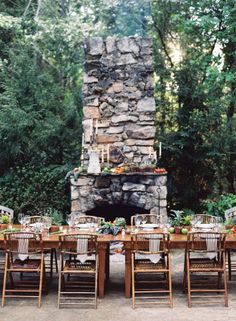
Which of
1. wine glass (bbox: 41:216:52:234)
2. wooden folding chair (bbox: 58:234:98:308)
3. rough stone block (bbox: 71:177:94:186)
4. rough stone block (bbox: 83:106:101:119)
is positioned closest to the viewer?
wooden folding chair (bbox: 58:234:98:308)

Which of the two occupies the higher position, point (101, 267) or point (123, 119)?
point (123, 119)

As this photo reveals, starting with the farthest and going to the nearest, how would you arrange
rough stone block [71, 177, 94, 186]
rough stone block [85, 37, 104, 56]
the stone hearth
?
rough stone block [85, 37, 104, 56] → rough stone block [71, 177, 94, 186] → the stone hearth

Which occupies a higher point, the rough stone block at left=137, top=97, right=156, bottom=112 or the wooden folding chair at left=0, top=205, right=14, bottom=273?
the rough stone block at left=137, top=97, right=156, bottom=112

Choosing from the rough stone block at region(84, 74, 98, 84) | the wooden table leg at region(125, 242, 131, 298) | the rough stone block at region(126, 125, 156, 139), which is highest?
the rough stone block at region(84, 74, 98, 84)

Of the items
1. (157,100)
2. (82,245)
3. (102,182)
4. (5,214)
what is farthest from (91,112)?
(82,245)

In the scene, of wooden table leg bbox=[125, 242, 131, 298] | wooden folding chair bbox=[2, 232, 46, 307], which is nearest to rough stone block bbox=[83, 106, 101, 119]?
wooden folding chair bbox=[2, 232, 46, 307]

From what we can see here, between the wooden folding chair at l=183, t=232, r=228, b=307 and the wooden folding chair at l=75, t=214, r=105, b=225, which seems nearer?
the wooden folding chair at l=183, t=232, r=228, b=307

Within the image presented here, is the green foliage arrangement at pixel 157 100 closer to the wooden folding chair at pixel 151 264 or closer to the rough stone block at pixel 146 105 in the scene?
the rough stone block at pixel 146 105

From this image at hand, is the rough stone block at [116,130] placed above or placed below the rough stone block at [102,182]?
above

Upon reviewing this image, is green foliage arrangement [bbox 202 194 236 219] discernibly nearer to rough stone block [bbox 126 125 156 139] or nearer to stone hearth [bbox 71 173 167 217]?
stone hearth [bbox 71 173 167 217]

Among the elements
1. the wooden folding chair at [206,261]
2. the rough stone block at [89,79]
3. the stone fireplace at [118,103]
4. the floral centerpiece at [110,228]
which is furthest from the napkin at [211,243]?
the rough stone block at [89,79]

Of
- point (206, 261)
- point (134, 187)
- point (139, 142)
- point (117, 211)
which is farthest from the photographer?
point (117, 211)

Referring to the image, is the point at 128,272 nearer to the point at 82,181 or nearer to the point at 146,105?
the point at 82,181

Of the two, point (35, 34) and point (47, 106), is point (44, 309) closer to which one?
point (47, 106)
